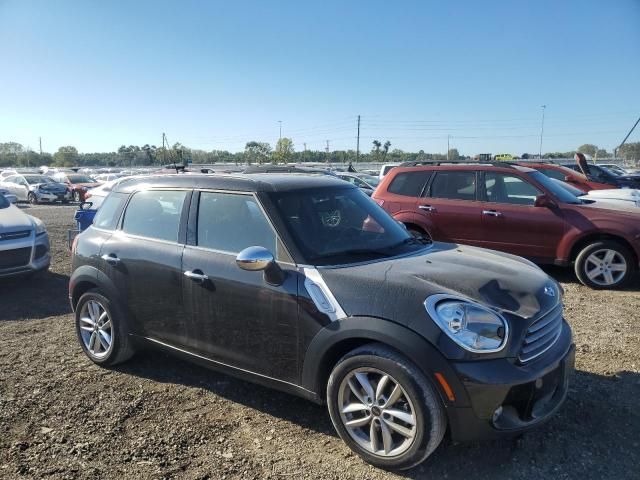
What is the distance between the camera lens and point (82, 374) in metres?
4.45

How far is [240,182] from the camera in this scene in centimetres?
387

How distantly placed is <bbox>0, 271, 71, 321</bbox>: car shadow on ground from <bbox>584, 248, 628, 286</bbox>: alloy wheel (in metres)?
7.09

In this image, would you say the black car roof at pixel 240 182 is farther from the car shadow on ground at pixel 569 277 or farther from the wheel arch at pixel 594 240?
the car shadow on ground at pixel 569 277

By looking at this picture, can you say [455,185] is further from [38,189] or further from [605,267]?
[38,189]

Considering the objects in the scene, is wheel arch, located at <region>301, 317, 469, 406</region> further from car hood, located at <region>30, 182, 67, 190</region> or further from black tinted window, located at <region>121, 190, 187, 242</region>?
car hood, located at <region>30, 182, 67, 190</region>

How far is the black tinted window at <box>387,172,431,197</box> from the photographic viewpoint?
8438 mm

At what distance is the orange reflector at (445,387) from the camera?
271 cm

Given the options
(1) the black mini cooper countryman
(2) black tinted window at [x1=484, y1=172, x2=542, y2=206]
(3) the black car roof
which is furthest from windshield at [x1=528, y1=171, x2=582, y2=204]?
(3) the black car roof

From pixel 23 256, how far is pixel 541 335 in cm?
716

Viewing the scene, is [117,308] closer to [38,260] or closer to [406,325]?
[406,325]

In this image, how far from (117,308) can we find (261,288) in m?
1.67

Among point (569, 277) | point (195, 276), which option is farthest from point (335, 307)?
point (569, 277)

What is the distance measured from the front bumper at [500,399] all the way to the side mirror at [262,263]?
1248 mm

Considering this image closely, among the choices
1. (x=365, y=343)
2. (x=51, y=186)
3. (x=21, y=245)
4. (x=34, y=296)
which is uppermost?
(x=365, y=343)
